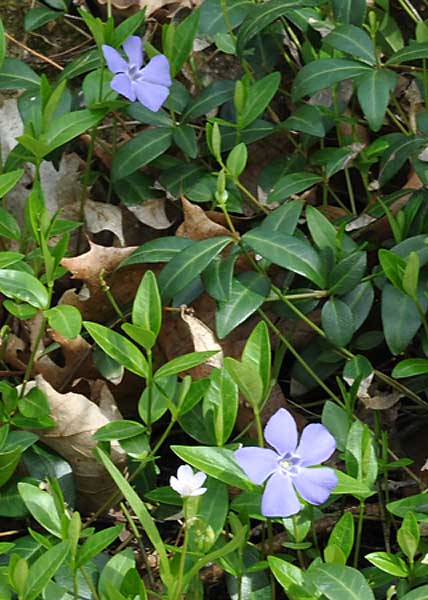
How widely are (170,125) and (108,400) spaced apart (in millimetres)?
600

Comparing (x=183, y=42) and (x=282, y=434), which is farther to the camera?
(x=183, y=42)

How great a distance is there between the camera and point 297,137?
243cm

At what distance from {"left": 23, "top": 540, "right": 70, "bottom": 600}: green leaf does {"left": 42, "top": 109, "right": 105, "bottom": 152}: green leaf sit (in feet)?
2.64

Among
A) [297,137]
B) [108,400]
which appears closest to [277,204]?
[297,137]

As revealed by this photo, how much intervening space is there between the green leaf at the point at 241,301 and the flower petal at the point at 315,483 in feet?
1.57

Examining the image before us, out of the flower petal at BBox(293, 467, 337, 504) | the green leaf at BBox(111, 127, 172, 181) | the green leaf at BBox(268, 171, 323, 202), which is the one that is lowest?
the green leaf at BBox(268, 171, 323, 202)

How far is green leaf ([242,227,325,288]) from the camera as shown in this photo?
1.99m

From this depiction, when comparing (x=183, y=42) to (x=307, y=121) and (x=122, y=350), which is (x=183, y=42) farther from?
(x=122, y=350)

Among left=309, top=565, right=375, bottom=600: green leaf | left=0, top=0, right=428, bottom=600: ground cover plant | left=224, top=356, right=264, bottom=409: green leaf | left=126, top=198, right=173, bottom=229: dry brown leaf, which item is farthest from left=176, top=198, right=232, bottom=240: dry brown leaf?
left=309, top=565, right=375, bottom=600: green leaf

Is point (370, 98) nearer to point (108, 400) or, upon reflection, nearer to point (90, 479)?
point (108, 400)

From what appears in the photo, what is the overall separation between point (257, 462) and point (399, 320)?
1.82ft

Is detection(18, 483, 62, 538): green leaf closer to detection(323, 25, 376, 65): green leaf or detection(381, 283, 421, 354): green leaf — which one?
detection(381, 283, 421, 354): green leaf

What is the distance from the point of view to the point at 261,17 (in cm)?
221

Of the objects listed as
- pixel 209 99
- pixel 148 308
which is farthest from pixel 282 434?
pixel 209 99
